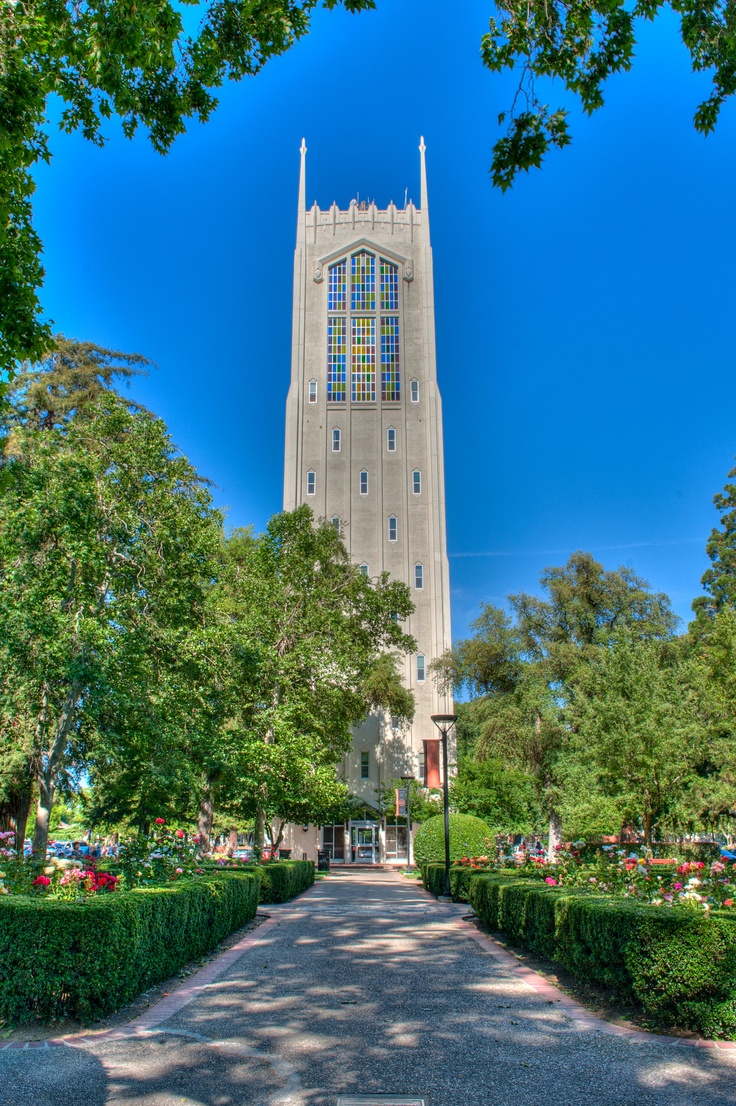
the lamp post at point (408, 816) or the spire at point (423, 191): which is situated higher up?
the spire at point (423, 191)

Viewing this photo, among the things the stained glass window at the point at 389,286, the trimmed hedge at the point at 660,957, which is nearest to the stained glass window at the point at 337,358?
the stained glass window at the point at 389,286

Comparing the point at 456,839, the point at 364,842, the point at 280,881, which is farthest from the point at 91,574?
the point at 364,842

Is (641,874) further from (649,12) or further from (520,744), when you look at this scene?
(520,744)

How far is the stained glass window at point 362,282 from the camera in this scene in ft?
189

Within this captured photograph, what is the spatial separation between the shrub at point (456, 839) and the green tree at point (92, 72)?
20.4m

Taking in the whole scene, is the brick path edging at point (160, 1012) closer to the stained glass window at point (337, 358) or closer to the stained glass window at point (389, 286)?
the stained glass window at point (337, 358)

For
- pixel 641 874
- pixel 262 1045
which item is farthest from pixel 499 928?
pixel 262 1045

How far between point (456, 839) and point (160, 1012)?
64.0 ft

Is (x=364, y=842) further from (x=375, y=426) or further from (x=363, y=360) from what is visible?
(x=363, y=360)

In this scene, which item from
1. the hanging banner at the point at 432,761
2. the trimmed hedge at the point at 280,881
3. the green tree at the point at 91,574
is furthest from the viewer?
the hanging banner at the point at 432,761

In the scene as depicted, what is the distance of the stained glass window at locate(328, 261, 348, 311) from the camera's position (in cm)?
5750

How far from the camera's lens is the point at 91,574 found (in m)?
16.2

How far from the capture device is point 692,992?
608 centimetres

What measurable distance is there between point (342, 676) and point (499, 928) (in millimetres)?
13862
